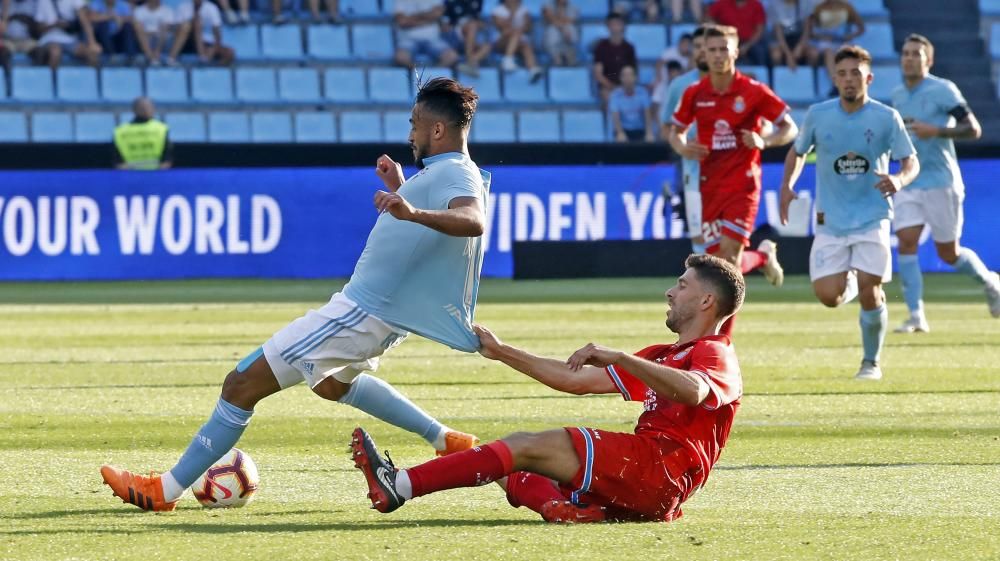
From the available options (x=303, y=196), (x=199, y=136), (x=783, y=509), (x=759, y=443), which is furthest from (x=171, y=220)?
(x=783, y=509)

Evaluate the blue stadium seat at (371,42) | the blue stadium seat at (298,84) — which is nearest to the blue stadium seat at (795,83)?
the blue stadium seat at (371,42)

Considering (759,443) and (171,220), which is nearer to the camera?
(759,443)

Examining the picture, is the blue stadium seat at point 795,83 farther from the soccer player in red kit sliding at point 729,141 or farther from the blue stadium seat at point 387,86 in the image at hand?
the soccer player in red kit sliding at point 729,141

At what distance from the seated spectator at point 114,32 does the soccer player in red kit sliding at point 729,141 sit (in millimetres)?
13732

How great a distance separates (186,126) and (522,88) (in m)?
4.84

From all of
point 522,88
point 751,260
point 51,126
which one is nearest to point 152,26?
point 51,126

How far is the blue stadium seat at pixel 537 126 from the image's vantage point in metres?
24.0

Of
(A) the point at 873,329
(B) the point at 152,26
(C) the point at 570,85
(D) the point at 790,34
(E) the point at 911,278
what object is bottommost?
(E) the point at 911,278

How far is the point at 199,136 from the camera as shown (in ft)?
76.2

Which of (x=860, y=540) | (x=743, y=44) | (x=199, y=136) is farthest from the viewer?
(x=743, y=44)

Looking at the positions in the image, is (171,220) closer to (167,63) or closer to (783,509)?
(167,63)

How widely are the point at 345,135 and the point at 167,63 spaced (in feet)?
8.66

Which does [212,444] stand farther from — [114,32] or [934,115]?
[114,32]

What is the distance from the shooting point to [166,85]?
23.6 m
